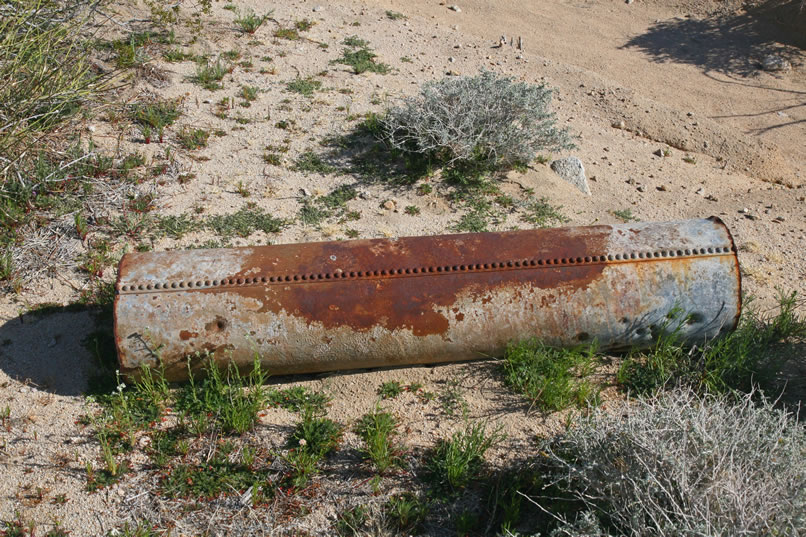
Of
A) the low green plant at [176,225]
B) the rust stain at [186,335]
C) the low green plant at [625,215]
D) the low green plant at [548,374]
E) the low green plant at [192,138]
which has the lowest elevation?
the low green plant at [548,374]

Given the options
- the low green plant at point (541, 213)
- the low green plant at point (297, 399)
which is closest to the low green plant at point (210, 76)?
the low green plant at point (541, 213)

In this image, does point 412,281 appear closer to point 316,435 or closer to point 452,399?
point 452,399

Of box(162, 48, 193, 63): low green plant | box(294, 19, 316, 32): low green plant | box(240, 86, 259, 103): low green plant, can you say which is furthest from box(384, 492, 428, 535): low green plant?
box(294, 19, 316, 32): low green plant

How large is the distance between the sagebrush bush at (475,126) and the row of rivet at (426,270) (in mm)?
2247

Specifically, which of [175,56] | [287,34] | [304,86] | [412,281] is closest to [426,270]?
[412,281]

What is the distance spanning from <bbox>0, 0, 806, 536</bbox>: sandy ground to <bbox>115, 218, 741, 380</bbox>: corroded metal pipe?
0.45 m

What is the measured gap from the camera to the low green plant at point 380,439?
3400mm

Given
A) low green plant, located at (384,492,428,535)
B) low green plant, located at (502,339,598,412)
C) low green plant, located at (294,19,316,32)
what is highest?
low green plant, located at (294,19,316,32)

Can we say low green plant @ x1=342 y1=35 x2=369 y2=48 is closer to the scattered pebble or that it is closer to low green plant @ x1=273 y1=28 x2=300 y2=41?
low green plant @ x1=273 y1=28 x2=300 y2=41

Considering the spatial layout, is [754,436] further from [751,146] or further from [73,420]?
[751,146]

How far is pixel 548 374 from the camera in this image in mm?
3906

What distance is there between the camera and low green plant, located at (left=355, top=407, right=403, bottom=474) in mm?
3400

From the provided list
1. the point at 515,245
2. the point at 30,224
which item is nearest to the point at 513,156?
the point at 515,245

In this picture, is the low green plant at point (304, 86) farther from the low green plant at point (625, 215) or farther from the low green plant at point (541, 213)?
the low green plant at point (625, 215)
